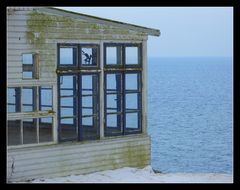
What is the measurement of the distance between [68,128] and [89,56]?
68.6 inches

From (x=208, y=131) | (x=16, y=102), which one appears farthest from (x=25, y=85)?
(x=208, y=131)

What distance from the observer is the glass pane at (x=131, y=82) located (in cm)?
1688

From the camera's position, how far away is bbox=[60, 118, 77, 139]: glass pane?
15.7 metres

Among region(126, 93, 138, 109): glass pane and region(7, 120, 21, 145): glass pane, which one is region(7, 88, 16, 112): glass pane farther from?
region(126, 93, 138, 109): glass pane

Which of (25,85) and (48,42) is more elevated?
(48,42)

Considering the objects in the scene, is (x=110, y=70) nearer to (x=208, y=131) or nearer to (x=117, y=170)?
(x=117, y=170)

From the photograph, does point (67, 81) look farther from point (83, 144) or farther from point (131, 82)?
point (131, 82)

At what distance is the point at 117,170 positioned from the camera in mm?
16484

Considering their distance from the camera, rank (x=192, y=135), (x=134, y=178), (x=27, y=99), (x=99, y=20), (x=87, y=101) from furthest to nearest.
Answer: (x=192, y=135), (x=87, y=101), (x=99, y=20), (x=134, y=178), (x=27, y=99)

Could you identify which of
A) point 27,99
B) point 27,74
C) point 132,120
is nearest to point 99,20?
point 27,74

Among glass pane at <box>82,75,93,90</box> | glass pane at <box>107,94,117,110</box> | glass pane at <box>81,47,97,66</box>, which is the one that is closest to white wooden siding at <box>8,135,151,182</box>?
glass pane at <box>107,94,117,110</box>

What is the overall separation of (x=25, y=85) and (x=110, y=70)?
8.20ft

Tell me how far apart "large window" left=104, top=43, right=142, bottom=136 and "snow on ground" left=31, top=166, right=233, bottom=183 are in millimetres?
987

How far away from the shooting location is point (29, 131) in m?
15.5
